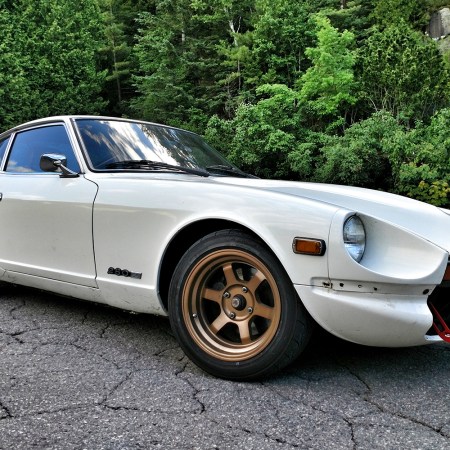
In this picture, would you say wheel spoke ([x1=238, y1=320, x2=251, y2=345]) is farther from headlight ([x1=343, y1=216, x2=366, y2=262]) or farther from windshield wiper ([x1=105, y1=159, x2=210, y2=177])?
windshield wiper ([x1=105, y1=159, x2=210, y2=177])

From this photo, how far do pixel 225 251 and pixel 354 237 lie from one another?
0.62 m

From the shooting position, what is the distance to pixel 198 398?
2.17m

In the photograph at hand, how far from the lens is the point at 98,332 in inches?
122

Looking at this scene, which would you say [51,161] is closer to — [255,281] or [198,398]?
[255,281]

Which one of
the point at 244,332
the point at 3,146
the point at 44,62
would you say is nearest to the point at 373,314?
the point at 244,332

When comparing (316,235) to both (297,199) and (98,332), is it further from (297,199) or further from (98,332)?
(98,332)

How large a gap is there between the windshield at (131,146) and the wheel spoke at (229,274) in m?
1.07

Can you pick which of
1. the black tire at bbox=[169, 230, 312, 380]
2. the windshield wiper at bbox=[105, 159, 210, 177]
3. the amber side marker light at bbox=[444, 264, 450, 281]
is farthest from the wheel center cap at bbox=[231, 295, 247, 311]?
the windshield wiper at bbox=[105, 159, 210, 177]

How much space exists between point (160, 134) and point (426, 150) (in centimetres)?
919

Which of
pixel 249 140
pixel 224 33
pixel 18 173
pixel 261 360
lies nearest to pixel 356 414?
pixel 261 360

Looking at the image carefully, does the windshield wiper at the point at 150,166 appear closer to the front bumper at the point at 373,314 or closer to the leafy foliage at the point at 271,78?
the front bumper at the point at 373,314

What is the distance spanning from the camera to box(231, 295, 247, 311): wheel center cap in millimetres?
2393

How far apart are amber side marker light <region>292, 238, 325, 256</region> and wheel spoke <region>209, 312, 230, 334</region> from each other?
1.84 ft

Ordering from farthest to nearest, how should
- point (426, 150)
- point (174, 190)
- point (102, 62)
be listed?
point (102, 62), point (426, 150), point (174, 190)
